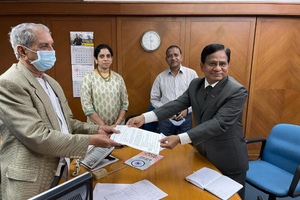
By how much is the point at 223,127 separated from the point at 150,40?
85.5 inches

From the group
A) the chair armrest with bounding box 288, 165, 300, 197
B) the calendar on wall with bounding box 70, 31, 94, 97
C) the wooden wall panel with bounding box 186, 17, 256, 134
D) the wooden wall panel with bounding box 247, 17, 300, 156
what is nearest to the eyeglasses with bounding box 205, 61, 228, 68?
the chair armrest with bounding box 288, 165, 300, 197

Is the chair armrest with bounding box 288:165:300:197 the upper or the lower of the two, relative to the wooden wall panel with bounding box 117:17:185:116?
lower

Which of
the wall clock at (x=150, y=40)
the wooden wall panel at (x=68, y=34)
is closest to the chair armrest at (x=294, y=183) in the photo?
the wall clock at (x=150, y=40)

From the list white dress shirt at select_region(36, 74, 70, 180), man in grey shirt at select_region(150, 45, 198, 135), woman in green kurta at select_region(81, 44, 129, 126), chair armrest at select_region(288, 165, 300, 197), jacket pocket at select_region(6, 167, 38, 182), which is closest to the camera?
jacket pocket at select_region(6, 167, 38, 182)

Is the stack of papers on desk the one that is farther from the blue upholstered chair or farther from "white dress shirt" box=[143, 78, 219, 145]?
the blue upholstered chair

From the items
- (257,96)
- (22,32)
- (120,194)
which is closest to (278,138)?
(257,96)

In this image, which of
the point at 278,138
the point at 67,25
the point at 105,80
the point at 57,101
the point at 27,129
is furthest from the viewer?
the point at 67,25

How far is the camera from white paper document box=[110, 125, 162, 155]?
4.39ft

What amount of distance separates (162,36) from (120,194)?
103 inches

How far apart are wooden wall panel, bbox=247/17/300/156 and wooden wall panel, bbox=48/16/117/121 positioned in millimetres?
2325

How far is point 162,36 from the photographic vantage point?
3.30 m

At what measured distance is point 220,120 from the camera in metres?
1.51

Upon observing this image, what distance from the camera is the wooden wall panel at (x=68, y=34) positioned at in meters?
3.26

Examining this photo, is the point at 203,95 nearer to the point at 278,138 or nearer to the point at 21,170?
the point at 278,138
